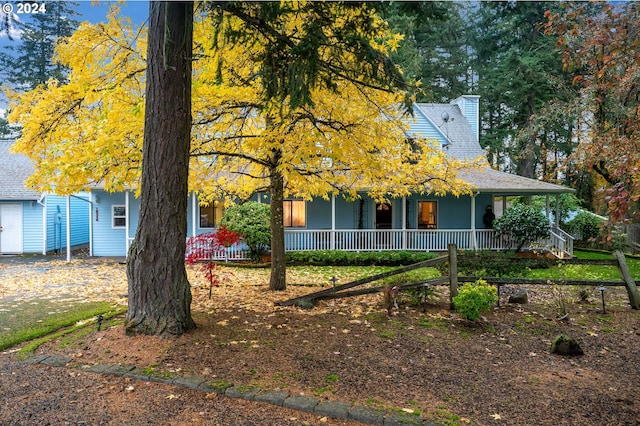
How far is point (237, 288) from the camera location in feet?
32.1

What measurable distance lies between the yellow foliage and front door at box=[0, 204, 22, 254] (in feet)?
44.1

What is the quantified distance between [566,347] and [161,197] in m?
5.75

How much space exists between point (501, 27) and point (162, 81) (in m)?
28.6

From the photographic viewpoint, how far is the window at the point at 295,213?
17.7 m

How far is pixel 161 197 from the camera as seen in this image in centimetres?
554

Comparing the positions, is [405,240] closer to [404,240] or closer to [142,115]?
[404,240]

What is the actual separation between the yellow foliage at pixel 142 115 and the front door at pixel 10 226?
44.1ft

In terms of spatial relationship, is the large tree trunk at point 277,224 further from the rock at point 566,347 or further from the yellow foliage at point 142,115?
the rock at point 566,347

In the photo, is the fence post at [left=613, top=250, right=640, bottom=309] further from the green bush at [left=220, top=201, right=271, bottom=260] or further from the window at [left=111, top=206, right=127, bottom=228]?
the window at [left=111, top=206, right=127, bottom=228]

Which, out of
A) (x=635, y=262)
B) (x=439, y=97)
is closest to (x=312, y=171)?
(x=635, y=262)

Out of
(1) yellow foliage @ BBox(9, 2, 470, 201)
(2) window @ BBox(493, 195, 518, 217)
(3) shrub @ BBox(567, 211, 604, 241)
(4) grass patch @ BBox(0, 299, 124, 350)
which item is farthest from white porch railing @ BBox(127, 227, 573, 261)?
(1) yellow foliage @ BBox(9, 2, 470, 201)

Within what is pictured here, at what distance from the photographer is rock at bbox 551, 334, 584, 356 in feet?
17.9

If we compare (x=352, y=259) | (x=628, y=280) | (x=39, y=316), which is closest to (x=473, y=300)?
(x=628, y=280)

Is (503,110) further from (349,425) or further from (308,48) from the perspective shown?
(349,425)
